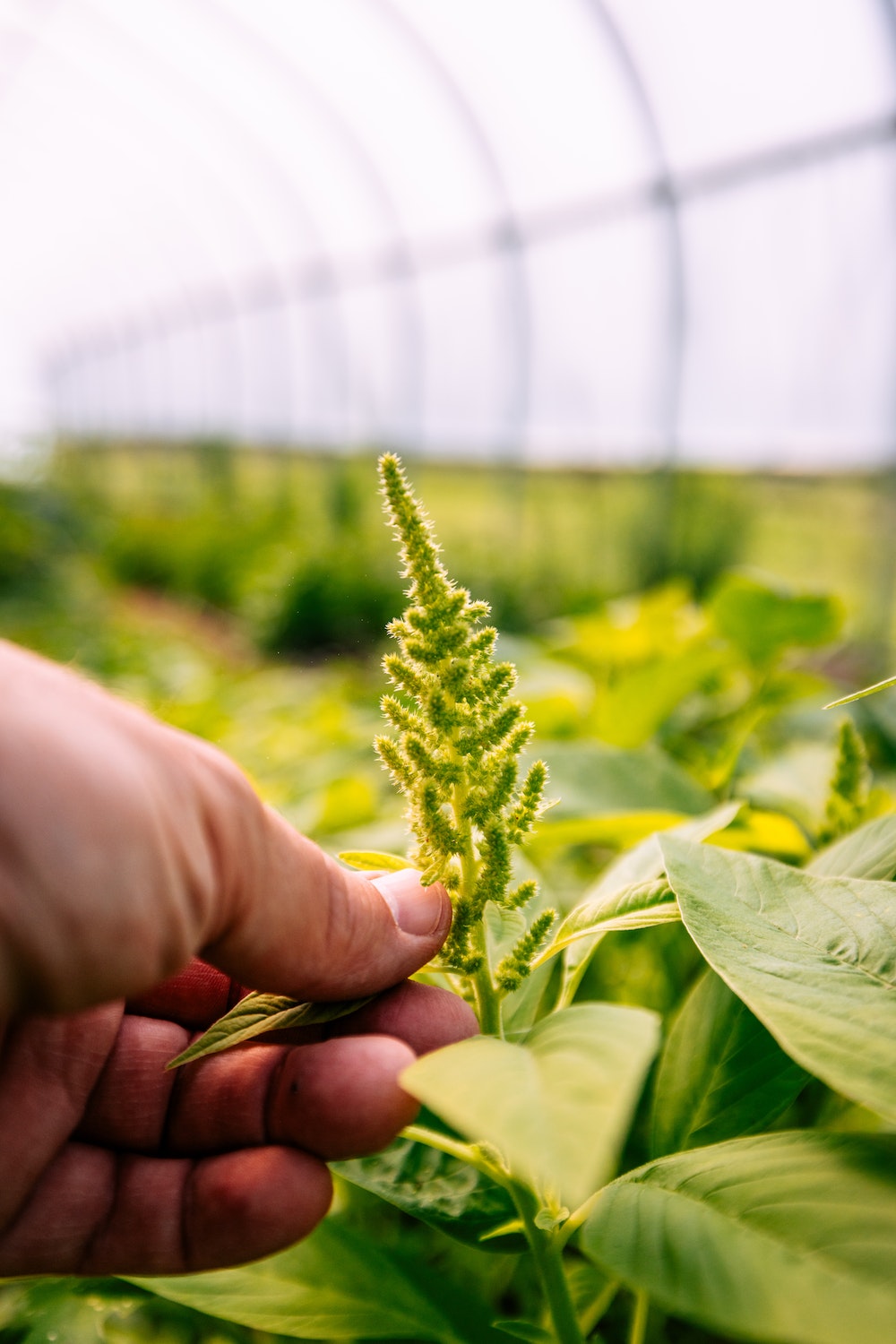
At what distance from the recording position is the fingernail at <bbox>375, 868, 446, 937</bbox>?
0.67 metres

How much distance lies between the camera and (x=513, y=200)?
6.84 m

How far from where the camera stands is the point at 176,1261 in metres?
0.69

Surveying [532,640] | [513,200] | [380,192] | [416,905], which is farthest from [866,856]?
[380,192]

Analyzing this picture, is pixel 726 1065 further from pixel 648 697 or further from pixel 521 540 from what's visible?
pixel 521 540

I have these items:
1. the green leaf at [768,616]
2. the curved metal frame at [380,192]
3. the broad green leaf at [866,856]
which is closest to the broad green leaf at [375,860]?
the broad green leaf at [866,856]

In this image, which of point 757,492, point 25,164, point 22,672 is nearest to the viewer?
point 22,672

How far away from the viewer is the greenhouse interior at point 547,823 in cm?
54

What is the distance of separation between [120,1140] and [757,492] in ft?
18.0

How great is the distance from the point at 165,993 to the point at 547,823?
0.42m

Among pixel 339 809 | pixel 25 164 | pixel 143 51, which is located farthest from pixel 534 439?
pixel 25 164

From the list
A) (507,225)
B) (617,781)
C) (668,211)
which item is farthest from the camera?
(507,225)

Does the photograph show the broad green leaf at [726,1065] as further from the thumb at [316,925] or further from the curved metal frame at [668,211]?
the curved metal frame at [668,211]

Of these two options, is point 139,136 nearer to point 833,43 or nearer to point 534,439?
point 534,439

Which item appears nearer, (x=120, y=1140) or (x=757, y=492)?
(x=120, y=1140)
